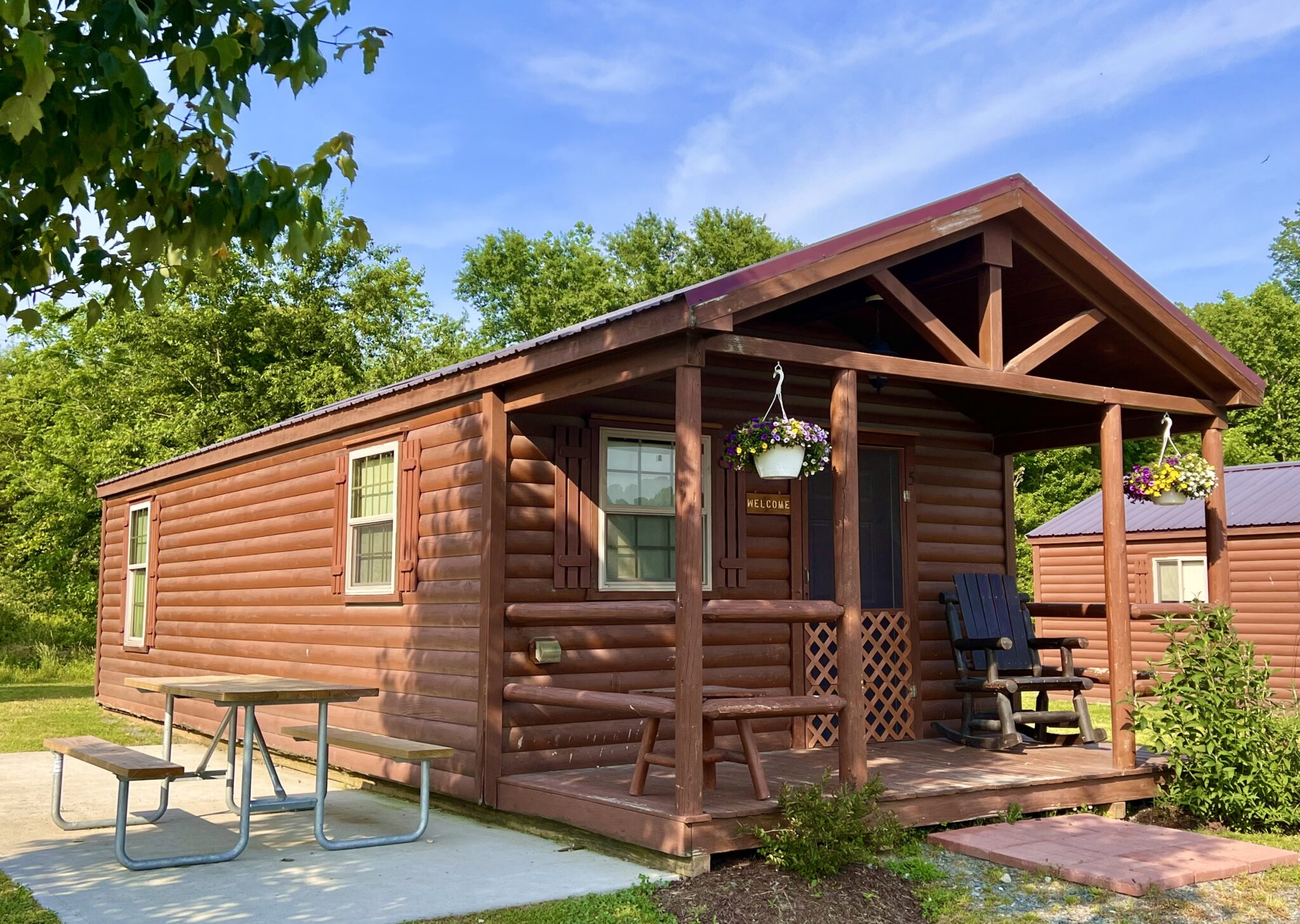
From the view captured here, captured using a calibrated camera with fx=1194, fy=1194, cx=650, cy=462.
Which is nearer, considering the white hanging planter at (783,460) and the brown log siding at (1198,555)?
the white hanging planter at (783,460)

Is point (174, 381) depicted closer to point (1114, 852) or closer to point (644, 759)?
point (644, 759)

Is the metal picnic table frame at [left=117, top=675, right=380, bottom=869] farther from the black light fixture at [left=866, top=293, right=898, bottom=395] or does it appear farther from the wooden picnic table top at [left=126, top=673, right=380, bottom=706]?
the black light fixture at [left=866, top=293, right=898, bottom=395]

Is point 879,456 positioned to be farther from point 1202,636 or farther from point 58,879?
point 58,879

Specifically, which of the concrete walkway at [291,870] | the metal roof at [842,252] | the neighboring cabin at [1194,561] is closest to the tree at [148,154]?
the metal roof at [842,252]

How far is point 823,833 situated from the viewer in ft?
17.6

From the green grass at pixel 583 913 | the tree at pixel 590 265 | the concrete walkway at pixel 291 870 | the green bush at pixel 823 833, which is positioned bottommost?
the concrete walkway at pixel 291 870

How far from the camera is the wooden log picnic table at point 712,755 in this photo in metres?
5.86

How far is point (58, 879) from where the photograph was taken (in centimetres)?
557

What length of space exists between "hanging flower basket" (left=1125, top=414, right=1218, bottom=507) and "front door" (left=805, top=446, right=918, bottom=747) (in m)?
1.72

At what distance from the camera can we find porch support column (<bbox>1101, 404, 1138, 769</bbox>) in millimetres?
7219

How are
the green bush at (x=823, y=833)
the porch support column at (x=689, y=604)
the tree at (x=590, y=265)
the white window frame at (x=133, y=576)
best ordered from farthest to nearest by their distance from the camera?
the tree at (x=590, y=265) < the white window frame at (x=133, y=576) < the porch support column at (x=689, y=604) < the green bush at (x=823, y=833)

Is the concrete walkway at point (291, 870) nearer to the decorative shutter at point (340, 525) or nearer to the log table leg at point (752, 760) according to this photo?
the log table leg at point (752, 760)

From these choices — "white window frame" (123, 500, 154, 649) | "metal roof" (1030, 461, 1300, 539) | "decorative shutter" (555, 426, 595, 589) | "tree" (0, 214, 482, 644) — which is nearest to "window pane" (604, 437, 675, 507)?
"decorative shutter" (555, 426, 595, 589)

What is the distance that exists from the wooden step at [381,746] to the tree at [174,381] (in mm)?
18757
